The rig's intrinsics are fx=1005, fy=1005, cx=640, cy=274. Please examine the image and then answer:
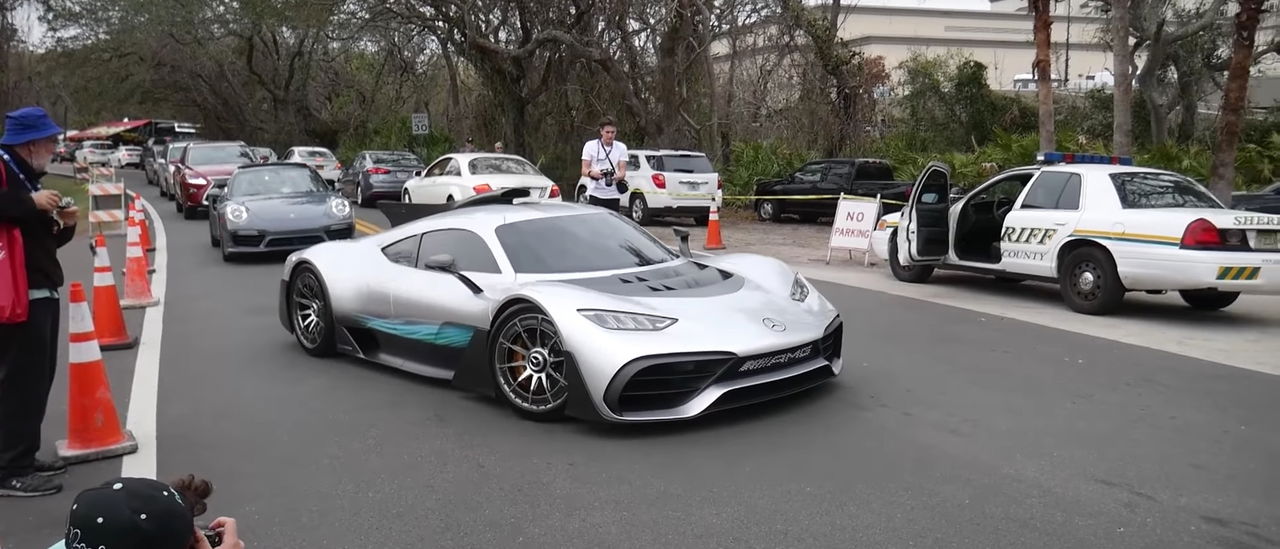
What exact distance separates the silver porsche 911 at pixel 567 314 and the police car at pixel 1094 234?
409 cm

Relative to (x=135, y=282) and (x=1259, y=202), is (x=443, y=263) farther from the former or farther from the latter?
(x=1259, y=202)

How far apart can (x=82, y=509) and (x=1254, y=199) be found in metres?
17.4

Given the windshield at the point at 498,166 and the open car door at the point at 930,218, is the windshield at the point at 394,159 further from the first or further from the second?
the open car door at the point at 930,218

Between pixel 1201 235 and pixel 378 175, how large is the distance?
19409 mm

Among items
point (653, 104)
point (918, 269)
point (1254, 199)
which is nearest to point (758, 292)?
point (918, 269)

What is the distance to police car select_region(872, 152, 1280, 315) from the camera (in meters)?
8.65

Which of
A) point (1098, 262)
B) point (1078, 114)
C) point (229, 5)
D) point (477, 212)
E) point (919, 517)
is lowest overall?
point (919, 517)

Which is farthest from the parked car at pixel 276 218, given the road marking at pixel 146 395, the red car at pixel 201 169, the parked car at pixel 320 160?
the parked car at pixel 320 160

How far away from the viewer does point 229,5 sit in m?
41.7

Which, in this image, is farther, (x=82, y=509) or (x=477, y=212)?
(x=477, y=212)

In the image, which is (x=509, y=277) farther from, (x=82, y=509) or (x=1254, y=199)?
(x=1254, y=199)

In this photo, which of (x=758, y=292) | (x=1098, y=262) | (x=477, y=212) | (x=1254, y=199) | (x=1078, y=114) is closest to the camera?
(x=758, y=292)

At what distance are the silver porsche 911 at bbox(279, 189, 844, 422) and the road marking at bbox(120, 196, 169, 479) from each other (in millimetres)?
1141

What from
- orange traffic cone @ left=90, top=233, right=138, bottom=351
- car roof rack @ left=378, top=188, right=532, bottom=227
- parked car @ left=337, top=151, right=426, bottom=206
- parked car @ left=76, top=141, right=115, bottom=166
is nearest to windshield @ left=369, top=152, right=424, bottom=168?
parked car @ left=337, top=151, right=426, bottom=206
